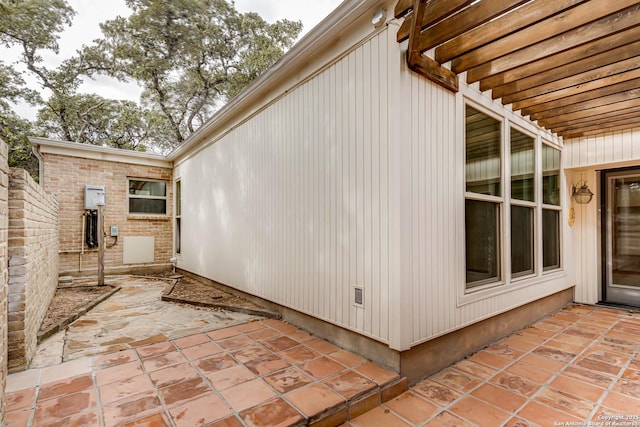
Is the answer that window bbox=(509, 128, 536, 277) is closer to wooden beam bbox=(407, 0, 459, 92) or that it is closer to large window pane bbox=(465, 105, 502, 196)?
large window pane bbox=(465, 105, 502, 196)

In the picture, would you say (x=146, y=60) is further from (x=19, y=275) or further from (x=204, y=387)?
(x=204, y=387)

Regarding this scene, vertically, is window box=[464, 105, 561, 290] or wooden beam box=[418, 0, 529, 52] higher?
wooden beam box=[418, 0, 529, 52]

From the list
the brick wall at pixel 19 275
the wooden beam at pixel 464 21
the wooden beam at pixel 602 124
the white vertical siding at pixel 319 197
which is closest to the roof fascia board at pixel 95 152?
the white vertical siding at pixel 319 197

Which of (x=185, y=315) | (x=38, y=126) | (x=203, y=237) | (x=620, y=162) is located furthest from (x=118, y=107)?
(x=620, y=162)

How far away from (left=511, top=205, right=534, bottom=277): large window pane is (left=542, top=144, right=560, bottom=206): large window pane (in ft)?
2.12

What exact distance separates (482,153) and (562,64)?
0.95 meters

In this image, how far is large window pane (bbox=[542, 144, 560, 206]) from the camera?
14.0 ft

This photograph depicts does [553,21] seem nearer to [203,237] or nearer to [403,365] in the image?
[403,365]

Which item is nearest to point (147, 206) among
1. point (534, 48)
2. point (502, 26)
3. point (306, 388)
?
point (306, 388)

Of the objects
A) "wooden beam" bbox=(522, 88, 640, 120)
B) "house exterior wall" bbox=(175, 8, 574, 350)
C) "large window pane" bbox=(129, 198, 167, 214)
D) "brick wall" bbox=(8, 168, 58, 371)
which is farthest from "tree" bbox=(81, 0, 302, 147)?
"brick wall" bbox=(8, 168, 58, 371)

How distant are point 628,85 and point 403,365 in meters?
3.32

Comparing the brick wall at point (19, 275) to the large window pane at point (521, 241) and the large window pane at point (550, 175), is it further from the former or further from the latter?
the large window pane at point (550, 175)

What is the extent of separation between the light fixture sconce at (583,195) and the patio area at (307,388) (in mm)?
2537

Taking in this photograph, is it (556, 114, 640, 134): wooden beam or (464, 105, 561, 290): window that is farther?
(556, 114, 640, 134): wooden beam
